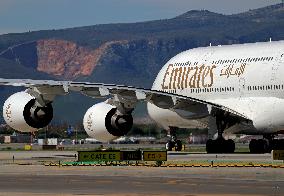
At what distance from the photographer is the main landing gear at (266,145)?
56438 millimetres

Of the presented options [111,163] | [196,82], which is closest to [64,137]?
[196,82]

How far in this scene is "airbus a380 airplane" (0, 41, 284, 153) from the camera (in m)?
51.0

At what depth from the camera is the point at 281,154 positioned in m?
43.7

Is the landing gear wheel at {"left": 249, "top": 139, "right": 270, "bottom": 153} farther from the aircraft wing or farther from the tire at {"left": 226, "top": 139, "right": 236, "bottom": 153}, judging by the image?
the aircraft wing

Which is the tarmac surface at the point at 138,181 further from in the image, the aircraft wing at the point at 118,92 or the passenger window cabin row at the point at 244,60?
the passenger window cabin row at the point at 244,60

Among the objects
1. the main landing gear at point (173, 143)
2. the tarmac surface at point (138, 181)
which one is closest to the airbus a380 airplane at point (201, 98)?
the main landing gear at point (173, 143)

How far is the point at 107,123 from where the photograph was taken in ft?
172

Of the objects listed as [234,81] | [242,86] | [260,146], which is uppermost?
[234,81]

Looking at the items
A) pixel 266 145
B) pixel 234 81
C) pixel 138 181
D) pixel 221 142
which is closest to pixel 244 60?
pixel 234 81

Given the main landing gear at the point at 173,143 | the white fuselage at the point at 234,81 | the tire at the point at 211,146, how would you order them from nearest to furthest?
the white fuselage at the point at 234,81 → the tire at the point at 211,146 → the main landing gear at the point at 173,143

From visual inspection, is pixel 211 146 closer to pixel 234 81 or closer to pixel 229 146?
pixel 229 146

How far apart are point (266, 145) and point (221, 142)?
242cm

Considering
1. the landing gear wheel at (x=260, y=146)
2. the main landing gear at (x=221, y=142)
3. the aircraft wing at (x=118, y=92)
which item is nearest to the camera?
the aircraft wing at (x=118, y=92)

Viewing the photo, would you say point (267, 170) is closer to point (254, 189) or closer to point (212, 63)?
point (254, 189)
